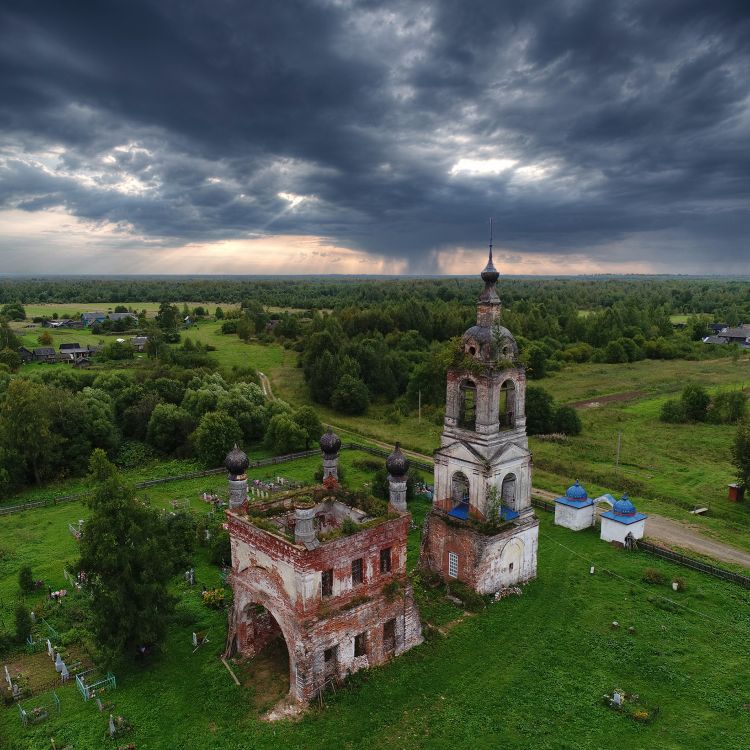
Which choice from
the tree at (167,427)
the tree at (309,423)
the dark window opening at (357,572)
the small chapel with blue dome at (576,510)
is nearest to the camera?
the dark window opening at (357,572)

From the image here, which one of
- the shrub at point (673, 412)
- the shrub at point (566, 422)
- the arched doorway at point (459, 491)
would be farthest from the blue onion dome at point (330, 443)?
the shrub at point (673, 412)

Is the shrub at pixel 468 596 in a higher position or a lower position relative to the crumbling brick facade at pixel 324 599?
lower

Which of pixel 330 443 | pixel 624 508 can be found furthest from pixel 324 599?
pixel 624 508

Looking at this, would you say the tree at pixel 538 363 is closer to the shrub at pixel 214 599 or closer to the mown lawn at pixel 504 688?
the mown lawn at pixel 504 688

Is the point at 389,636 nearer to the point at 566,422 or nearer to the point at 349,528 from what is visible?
the point at 349,528

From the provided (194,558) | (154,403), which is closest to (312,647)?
(194,558)

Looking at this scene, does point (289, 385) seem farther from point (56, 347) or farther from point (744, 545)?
point (744, 545)
